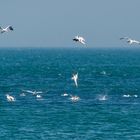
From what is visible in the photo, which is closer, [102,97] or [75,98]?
[75,98]

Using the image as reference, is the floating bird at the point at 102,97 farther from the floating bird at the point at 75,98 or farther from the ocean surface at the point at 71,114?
the floating bird at the point at 75,98

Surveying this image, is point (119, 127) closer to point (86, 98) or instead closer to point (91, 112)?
point (91, 112)

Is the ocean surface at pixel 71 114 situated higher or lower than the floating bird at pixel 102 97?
lower

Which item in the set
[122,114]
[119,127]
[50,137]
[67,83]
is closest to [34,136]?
[50,137]

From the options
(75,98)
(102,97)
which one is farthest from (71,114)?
(102,97)

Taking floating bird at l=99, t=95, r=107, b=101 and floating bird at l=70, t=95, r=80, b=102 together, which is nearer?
floating bird at l=70, t=95, r=80, b=102

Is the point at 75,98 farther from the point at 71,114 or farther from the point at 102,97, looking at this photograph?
the point at 71,114

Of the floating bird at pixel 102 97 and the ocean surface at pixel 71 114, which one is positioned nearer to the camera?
the ocean surface at pixel 71 114

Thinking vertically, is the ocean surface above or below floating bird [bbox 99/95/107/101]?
below

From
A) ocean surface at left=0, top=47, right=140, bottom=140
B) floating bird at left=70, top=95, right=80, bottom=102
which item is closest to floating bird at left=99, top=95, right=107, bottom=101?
ocean surface at left=0, top=47, right=140, bottom=140

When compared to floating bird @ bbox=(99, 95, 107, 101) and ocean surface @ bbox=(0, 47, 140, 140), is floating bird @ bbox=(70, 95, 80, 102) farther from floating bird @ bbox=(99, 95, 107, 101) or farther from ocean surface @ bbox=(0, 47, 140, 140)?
floating bird @ bbox=(99, 95, 107, 101)

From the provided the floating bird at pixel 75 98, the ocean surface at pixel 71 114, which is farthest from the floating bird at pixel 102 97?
the floating bird at pixel 75 98

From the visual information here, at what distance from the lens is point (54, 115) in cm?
9312

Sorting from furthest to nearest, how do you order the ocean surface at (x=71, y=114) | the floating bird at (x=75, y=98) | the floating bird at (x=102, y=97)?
the floating bird at (x=102, y=97) < the floating bird at (x=75, y=98) < the ocean surface at (x=71, y=114)
